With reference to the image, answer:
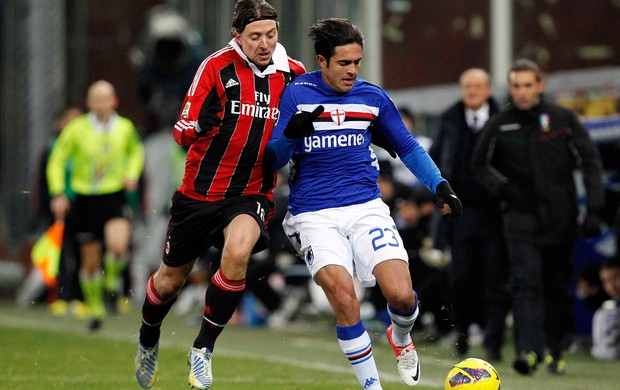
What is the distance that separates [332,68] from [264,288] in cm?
811

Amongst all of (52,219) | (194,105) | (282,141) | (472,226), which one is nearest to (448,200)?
(282,141)

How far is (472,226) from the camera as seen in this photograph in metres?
13.0

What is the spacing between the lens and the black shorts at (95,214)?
631 inches

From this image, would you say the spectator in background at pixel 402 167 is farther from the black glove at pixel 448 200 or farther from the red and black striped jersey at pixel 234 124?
the black glove at pixel 448 200

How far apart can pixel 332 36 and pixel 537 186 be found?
331 centimetres

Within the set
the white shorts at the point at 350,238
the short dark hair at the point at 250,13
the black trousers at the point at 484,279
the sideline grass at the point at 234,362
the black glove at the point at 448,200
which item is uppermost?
the short dark hair at the point at 250,13

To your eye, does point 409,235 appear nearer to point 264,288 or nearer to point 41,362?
point 264,288

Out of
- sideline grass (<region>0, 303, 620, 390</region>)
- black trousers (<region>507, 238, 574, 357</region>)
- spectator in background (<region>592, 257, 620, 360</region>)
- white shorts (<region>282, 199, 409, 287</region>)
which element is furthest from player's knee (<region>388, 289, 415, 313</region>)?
spectator in background (<region>592, 257, 620, 360</region>)

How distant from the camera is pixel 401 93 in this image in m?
20.5

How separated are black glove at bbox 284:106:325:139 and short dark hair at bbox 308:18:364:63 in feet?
1.47

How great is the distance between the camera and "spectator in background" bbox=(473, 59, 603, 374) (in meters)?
11.8

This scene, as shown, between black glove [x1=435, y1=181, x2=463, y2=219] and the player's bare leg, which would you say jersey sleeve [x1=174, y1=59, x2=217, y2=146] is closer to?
the player's bare leg

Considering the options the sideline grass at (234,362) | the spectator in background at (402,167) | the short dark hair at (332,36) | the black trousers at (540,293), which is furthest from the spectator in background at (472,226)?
the short dark hair at (332,36)

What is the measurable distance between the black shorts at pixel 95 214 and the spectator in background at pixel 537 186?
5.04m
